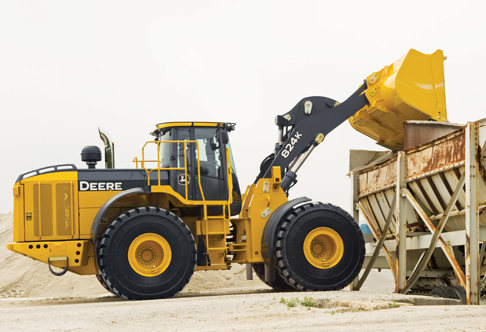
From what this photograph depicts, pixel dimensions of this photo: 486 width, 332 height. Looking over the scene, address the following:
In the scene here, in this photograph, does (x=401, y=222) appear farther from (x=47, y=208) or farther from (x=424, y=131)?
(x=47, y=208)

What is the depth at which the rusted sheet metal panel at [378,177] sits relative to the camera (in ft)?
38.2

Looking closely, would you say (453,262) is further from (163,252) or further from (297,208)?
(163,252)

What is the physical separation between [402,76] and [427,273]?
3.60 meters

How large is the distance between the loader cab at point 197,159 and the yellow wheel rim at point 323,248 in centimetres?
144

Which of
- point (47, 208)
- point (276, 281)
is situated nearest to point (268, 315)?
point (47, 208)

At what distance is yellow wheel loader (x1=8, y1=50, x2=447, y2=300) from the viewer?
33.1 feet

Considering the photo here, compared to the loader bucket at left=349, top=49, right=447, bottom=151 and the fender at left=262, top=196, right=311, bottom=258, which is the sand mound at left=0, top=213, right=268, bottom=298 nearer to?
the fender at left=262, top=196, right=311, bottom=258

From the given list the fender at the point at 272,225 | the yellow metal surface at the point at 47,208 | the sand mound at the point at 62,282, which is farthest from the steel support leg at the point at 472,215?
the sand mound at the point at 62,282

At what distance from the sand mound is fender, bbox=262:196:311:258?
20.4 feet

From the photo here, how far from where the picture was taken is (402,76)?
11492mm

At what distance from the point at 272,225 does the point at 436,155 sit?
116 inches

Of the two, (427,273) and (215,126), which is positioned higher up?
(215,126)

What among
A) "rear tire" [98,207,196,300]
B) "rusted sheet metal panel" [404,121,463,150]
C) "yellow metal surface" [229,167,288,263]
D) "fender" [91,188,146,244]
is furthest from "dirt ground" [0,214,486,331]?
"rusted sheet metal panel" [404,121,463,150]

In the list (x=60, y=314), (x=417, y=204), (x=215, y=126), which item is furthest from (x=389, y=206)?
(x=60, y=314)
